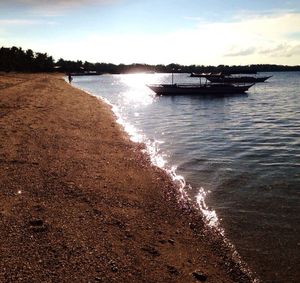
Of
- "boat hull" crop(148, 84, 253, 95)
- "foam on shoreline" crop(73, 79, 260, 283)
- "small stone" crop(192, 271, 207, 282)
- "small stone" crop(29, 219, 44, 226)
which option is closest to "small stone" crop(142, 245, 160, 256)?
"small stone" crop(192, 271, 207, 282)

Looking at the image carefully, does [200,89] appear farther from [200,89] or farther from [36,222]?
[36,222]

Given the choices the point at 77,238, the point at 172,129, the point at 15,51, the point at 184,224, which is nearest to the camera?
the point at 77,238

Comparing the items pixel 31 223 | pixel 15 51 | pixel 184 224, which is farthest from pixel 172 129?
pixel 15 51

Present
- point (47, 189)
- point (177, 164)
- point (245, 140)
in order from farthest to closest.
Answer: point (245, 140) → point (177, 164) → point (47, 189)

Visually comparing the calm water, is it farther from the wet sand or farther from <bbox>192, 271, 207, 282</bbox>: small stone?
<bbox>192, 271, 207, 282</bbox>: small stone

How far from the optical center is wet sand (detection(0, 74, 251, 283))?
7559 millimetres

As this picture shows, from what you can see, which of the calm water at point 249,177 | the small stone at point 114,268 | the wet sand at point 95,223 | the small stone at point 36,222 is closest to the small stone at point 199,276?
the wet sand at point 95,223

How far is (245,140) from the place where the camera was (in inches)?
938

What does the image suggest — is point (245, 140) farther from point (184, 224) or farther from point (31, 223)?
point (31, 223)

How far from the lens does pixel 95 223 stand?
9.54m

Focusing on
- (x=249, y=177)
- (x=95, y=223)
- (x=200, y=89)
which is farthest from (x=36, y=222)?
(x=200, y=89)

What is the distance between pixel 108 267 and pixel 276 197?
24.0 ft

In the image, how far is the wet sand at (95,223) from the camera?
7559 millimetres

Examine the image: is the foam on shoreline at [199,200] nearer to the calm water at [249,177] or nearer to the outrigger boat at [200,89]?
the calm water at [249,177]
